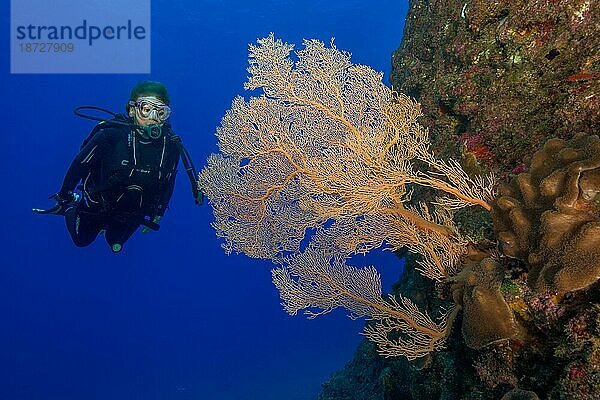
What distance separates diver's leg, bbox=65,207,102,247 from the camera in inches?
284

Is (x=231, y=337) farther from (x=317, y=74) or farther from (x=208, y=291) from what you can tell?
(x=317, y=74)

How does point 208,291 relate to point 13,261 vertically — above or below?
below

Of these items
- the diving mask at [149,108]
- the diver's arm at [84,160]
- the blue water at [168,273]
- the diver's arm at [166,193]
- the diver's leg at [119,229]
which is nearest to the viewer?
the diver's arm at [84,160]

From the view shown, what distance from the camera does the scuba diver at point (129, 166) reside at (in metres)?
6.61

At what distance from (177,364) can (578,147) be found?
38524 mm

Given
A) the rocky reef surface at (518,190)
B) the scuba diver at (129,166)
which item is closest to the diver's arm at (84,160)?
the scuba diver at (129,166)

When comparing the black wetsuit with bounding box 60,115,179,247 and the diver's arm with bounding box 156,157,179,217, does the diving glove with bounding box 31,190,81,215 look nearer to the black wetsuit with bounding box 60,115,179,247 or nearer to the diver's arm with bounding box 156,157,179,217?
the black wetsuit with bounding box 60,115,179,247

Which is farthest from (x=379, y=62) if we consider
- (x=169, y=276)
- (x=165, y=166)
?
(x=165, y=166)

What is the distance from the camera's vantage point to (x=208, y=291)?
59.2 meters

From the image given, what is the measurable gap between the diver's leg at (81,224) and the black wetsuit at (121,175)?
0.02m

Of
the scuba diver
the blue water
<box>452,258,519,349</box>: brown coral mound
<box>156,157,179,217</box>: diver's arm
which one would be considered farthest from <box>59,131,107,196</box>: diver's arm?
the blue water

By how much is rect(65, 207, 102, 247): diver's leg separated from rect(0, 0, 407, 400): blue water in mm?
17484

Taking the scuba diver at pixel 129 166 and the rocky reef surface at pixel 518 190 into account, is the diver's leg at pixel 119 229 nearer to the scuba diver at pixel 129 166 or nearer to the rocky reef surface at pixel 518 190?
the scuba diver at pixel 129 166

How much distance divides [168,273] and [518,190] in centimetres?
6915
